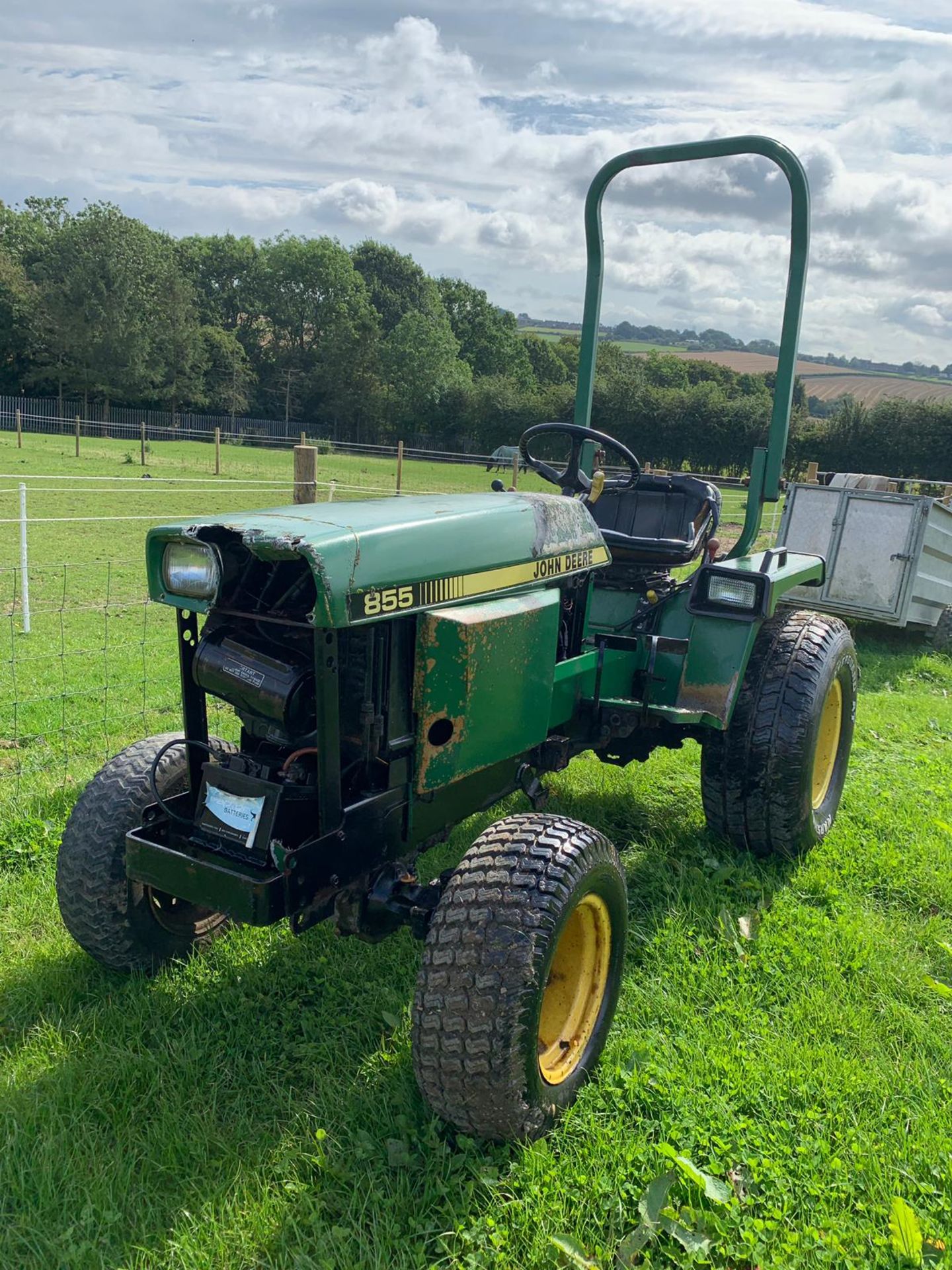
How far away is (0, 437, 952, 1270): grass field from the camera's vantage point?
1993 millimetres

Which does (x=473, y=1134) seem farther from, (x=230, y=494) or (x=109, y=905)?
(x=230, y=494)

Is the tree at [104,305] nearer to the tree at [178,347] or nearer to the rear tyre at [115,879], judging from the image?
the tree at [178,347]

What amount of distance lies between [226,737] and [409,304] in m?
57.2

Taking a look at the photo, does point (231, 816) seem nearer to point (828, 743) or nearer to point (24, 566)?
point (828, 743)

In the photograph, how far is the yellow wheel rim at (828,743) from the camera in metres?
4.05

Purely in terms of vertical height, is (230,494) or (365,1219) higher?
(365,1219)

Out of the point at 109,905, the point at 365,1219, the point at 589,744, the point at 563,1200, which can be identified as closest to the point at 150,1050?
the point at 109,905

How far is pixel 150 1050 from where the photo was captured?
2.49m

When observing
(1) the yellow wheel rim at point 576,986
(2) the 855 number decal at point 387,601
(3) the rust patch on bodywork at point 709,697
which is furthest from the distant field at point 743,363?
(2) the 855 number decal at point 387,601

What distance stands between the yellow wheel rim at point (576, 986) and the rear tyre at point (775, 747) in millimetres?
1203

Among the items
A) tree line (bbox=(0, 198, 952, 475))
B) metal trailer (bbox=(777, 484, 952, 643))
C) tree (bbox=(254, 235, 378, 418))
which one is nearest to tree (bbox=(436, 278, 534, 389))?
tree line (bbox=(0, 198, 952, 475))

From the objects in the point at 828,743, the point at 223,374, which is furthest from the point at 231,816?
the point at 223,374

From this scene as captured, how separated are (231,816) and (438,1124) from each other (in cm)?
88

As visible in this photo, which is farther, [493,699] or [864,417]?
[864,417]
